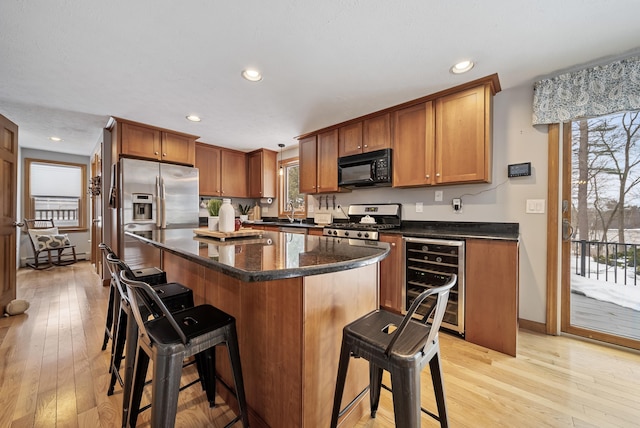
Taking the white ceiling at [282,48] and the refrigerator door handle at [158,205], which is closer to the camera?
the white ceiling at [282,48]

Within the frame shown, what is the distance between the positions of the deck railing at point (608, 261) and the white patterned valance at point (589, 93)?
110cm

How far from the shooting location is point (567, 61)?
2062 millimetres

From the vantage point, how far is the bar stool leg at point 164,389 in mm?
916

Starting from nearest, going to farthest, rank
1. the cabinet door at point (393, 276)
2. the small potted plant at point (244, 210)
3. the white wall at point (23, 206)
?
1. the cabinet door at point (393, 276)
2. the white wall at point (23, 206)
3. the small potted plant at point (244, 210)

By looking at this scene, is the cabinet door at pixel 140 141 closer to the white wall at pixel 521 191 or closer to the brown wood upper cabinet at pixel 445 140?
the brown wood upper cabinet at pixel 445 140

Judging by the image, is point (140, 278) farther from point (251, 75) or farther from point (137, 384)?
point (251, 75)

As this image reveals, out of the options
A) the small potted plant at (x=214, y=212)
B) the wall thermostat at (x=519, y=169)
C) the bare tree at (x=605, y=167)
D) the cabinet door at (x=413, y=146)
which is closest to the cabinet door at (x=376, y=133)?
the cabinet door at (x=413, y=146)

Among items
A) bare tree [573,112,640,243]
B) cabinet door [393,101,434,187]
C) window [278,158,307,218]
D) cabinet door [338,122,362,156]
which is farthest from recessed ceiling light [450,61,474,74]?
window [278,158,307,218]

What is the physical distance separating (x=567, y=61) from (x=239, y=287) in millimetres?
2963

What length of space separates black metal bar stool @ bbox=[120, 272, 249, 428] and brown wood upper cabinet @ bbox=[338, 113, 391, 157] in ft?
8.45

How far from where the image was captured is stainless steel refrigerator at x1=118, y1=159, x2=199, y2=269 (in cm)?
329

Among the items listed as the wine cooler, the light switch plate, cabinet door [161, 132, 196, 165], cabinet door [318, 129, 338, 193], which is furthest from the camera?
cabinet door [161, 132, 196, 165]

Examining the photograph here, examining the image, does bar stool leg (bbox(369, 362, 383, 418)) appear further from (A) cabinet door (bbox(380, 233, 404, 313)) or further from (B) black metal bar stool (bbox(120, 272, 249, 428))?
(A) cabinet door (bbox(380, 233, 404, 313))

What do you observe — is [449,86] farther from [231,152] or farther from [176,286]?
[231,152]
